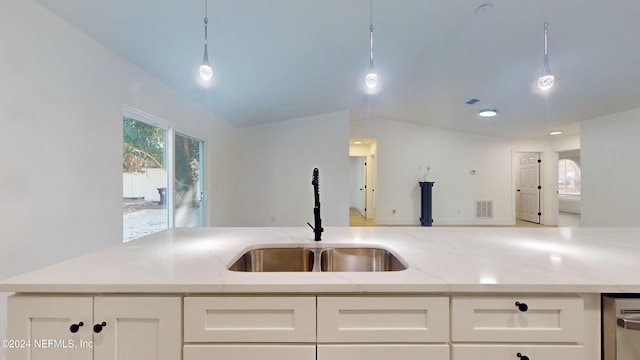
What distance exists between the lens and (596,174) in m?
4.82

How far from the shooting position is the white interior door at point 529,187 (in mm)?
6750

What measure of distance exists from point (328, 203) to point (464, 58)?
335 cm

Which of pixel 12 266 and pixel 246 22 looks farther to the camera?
pixel 246 22

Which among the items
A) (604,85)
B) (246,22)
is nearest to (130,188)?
(246,22)

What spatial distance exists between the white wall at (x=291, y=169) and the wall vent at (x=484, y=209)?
12.5 feet

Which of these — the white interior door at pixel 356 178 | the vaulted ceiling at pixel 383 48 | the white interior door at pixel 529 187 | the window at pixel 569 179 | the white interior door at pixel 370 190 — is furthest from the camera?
the white interior door at pixel 356 178
